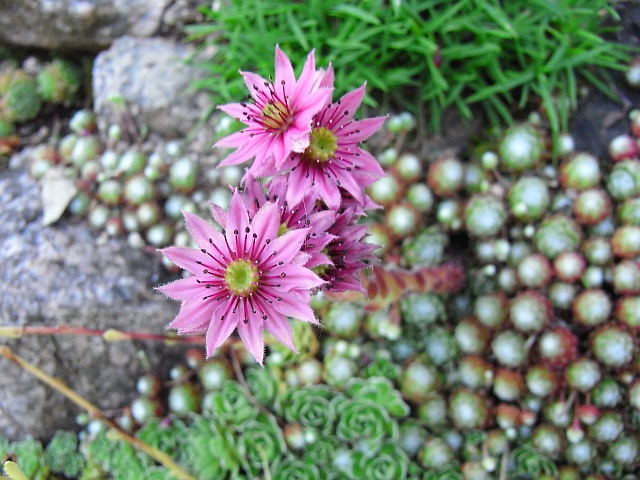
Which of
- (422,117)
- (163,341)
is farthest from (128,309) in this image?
(422,117)

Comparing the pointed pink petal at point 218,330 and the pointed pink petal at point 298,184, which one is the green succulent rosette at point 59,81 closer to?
the pointed pink petal at point 298,184

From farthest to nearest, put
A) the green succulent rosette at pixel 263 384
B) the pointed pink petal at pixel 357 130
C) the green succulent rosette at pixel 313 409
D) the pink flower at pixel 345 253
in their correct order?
1. the green succulent rosette at pixel 263 384
2. the green succulent rosette at pixel 313 409
3. the pointed pink petal at pixel 357 130
4. the pink flower at pixel 345 253

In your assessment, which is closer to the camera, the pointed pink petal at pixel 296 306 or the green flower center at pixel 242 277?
the pointed pink petal at pixel 296 306

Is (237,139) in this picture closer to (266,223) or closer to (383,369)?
(266,223)

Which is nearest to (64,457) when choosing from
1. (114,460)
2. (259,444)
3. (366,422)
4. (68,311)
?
(114,460)

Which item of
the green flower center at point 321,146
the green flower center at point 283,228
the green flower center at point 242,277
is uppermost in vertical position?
the green flower center at point 321,146

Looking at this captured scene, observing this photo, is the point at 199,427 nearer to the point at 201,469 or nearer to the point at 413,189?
the point at 201,469

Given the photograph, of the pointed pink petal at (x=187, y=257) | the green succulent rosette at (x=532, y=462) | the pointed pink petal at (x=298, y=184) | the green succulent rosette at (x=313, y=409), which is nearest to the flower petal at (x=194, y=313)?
the pointed pink petal at (x=187, y=257)
